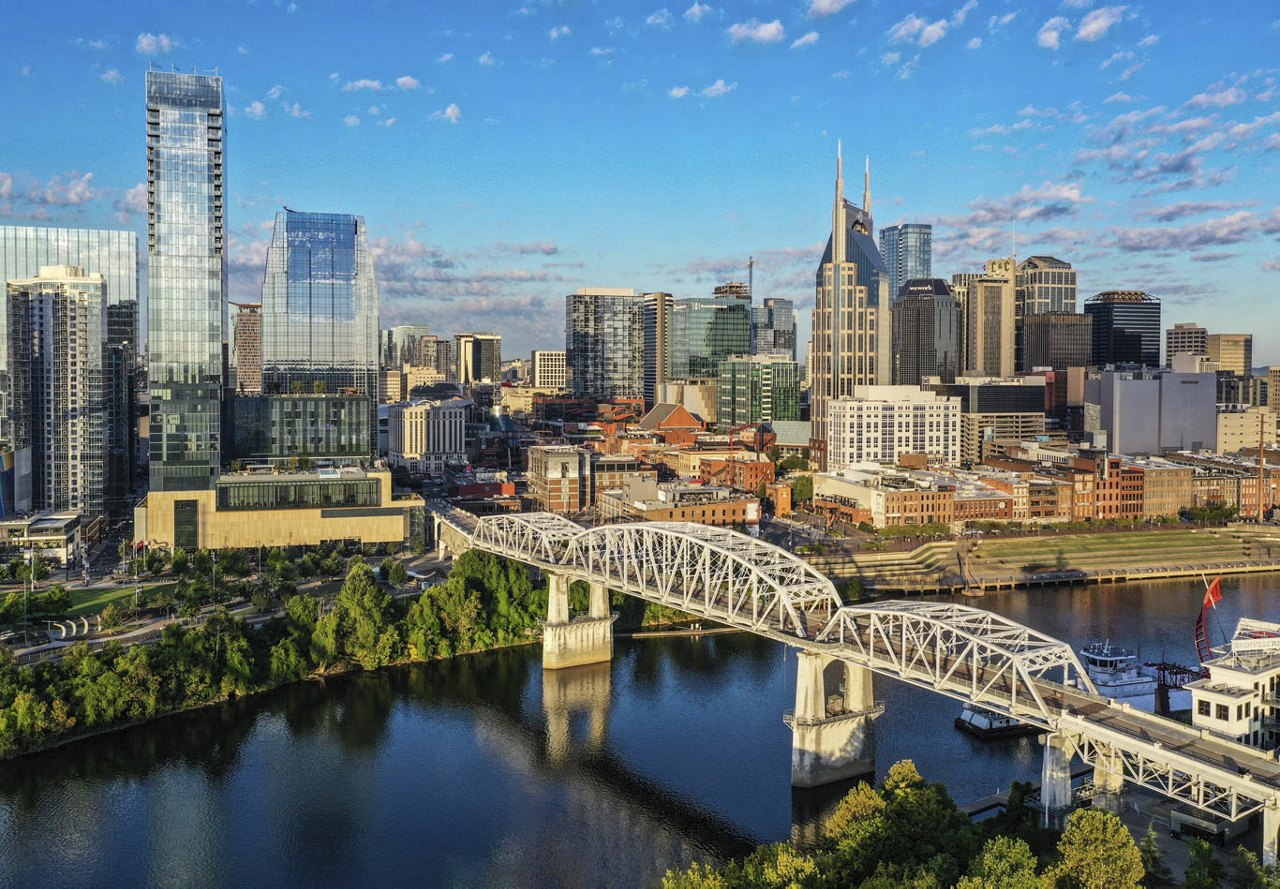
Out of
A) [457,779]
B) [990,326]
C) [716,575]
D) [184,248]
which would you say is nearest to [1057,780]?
[716,575]

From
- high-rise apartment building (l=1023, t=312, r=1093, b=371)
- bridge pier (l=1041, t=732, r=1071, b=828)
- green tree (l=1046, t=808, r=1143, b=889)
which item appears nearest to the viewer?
green tree (l=1046, t=808, r=1143, b=889)

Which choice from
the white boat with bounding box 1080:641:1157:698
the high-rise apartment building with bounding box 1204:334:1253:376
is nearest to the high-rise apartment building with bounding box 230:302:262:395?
the high-rise apartment building with bounding box 1204:334:1253:376

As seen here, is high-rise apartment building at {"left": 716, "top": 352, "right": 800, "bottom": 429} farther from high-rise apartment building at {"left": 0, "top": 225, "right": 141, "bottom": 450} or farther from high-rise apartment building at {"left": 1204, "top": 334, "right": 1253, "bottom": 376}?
high-rise apartment building at {"left": 1204, "top": 334, "right": 1253, "bottom": 376}

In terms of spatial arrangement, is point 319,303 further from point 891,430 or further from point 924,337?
point 924,337

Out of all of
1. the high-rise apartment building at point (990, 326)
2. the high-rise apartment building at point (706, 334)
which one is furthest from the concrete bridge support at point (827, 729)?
the high-rise apartment building at point (990, 326)

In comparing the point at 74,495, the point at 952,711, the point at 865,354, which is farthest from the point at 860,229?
the point at 952,711
